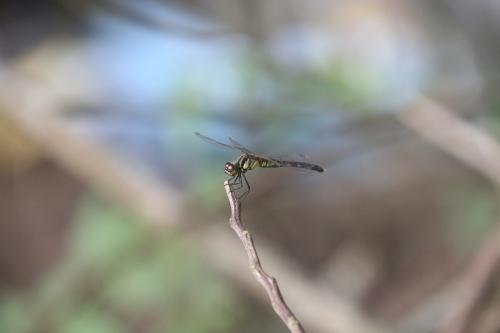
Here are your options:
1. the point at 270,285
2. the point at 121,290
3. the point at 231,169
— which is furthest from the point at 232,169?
the point at 121,290

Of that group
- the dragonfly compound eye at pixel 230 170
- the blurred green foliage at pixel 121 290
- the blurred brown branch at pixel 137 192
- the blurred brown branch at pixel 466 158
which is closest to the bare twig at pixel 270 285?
the dragonfly compound eye at pixel 230 170

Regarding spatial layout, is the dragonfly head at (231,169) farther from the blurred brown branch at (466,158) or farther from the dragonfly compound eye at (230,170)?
the blurred brown branch at (466,158)

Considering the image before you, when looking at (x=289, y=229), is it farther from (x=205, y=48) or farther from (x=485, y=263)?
(x=485, y=263)

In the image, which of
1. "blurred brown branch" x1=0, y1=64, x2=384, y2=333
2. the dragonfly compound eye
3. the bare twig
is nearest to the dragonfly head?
the dragonfly compound eye

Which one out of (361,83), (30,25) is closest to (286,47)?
(361,83)

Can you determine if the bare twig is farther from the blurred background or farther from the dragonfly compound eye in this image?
the blurred background

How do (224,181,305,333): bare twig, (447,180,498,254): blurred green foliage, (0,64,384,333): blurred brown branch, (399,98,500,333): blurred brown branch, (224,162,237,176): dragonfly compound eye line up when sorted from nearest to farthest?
(224,181,305,333): bare twig, (224,162,237,176): dragonfly compound eye, (399,98,500,333): blurred brown branch, (0,64,384,333): blurred brown branch, (447,180,498,254): blurred green foliage

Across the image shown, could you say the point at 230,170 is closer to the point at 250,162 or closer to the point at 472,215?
the point at 250,162
